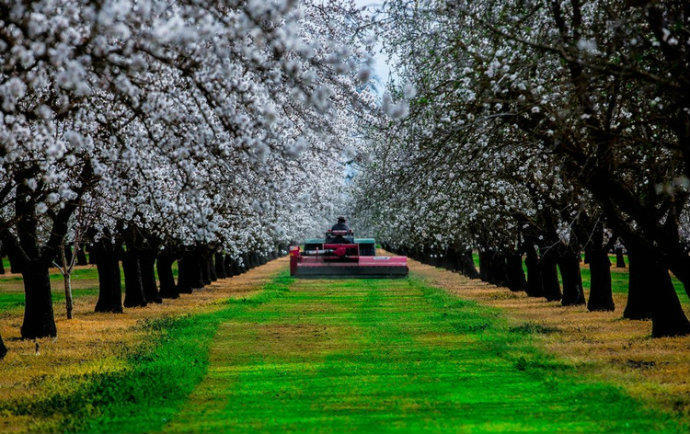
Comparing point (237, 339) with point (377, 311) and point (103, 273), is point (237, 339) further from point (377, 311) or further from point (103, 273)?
point (103, 273)

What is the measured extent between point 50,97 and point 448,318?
1504 centimetres

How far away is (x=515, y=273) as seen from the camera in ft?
130

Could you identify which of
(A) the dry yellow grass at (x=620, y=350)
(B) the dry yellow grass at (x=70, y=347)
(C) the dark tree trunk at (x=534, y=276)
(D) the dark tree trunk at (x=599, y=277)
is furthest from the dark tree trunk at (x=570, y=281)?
(B) the dry yellow grass at (x=70, y=347)

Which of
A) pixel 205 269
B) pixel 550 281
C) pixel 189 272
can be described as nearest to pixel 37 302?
pixel 550 281

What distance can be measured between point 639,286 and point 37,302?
49.5 ft

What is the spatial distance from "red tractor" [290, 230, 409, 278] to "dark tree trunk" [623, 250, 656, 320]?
76.8ft

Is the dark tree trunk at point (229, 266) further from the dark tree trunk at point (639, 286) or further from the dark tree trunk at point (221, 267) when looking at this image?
the dark tree trunk at point (639, 286)

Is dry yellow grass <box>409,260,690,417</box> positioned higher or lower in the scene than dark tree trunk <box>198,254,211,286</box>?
lower

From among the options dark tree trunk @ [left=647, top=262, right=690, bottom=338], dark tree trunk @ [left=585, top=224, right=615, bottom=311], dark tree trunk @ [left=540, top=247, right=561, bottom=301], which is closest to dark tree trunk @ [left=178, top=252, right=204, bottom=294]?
dark tree trunk @ [left=540, top=247, right=561, bottom=301]

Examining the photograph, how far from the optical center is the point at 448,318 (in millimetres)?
25875

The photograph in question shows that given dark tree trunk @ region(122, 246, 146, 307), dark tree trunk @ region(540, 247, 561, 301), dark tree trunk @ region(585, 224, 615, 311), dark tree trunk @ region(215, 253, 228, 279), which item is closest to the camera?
dark tree trunk @ region(585, 224, 615, 311)

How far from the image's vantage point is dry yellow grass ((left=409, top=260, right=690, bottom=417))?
12.8 metres

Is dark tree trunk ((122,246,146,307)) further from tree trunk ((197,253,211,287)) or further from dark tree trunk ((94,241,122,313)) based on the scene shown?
tree trunk ((197,253,211,287))

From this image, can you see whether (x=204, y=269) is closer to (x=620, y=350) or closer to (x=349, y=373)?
(x=620, y=350)
